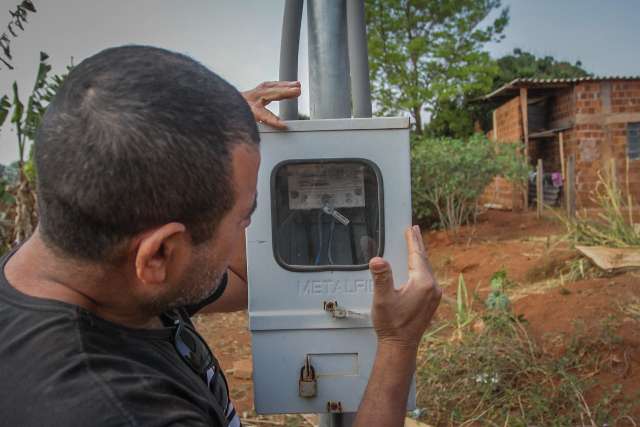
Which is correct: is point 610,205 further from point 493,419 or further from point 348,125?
point 348,125

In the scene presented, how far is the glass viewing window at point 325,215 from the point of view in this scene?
1.43 meters

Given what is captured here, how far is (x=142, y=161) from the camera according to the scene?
2.63 ft

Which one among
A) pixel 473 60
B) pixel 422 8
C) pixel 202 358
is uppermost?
pixel 422 8

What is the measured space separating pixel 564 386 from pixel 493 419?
1.32ft

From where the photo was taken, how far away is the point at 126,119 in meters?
0.80

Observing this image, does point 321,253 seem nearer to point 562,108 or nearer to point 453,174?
point 453,174

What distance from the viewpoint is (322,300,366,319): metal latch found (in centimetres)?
141

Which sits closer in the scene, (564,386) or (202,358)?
(202,358)

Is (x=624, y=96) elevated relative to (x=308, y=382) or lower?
elevated

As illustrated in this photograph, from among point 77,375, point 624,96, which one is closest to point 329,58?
point 77,375

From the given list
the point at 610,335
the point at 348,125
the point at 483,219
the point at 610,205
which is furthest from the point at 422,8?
the point at 348,125

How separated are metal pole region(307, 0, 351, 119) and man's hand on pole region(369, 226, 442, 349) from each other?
59cm

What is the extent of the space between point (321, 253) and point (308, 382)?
326mm

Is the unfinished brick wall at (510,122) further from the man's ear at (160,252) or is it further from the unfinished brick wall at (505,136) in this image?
the man's ear at (160,252)
